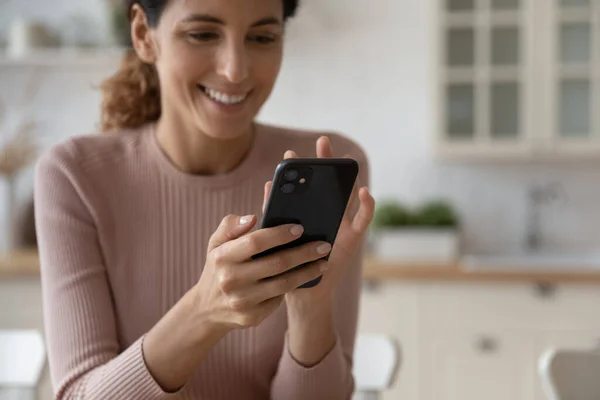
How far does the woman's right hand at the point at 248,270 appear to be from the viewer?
83 centimetres

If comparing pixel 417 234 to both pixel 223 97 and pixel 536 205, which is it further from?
pixel 223 97

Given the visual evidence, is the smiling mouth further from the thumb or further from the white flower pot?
the white flower pot

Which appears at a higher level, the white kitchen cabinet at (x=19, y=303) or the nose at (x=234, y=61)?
the nose at (x=234, y=61)

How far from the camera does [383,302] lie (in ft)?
9.13

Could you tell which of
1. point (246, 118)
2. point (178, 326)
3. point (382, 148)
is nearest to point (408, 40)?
point (382, 148)

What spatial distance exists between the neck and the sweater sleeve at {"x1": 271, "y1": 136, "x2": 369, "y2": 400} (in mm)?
200

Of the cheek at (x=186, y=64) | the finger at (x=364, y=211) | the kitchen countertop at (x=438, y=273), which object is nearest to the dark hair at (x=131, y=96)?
the cheek at (x=186, y=64)

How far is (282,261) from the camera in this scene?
849mm

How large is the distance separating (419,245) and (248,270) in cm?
221

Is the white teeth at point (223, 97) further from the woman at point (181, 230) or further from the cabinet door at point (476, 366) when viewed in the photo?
the cabinet door at point (476, 366)

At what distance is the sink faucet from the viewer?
329 centimetres

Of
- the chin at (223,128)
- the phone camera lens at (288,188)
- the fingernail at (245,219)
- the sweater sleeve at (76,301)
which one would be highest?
the chin at (223,128)

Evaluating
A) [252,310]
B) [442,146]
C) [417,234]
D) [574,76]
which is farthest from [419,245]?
[252,310]

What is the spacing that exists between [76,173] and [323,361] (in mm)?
457
